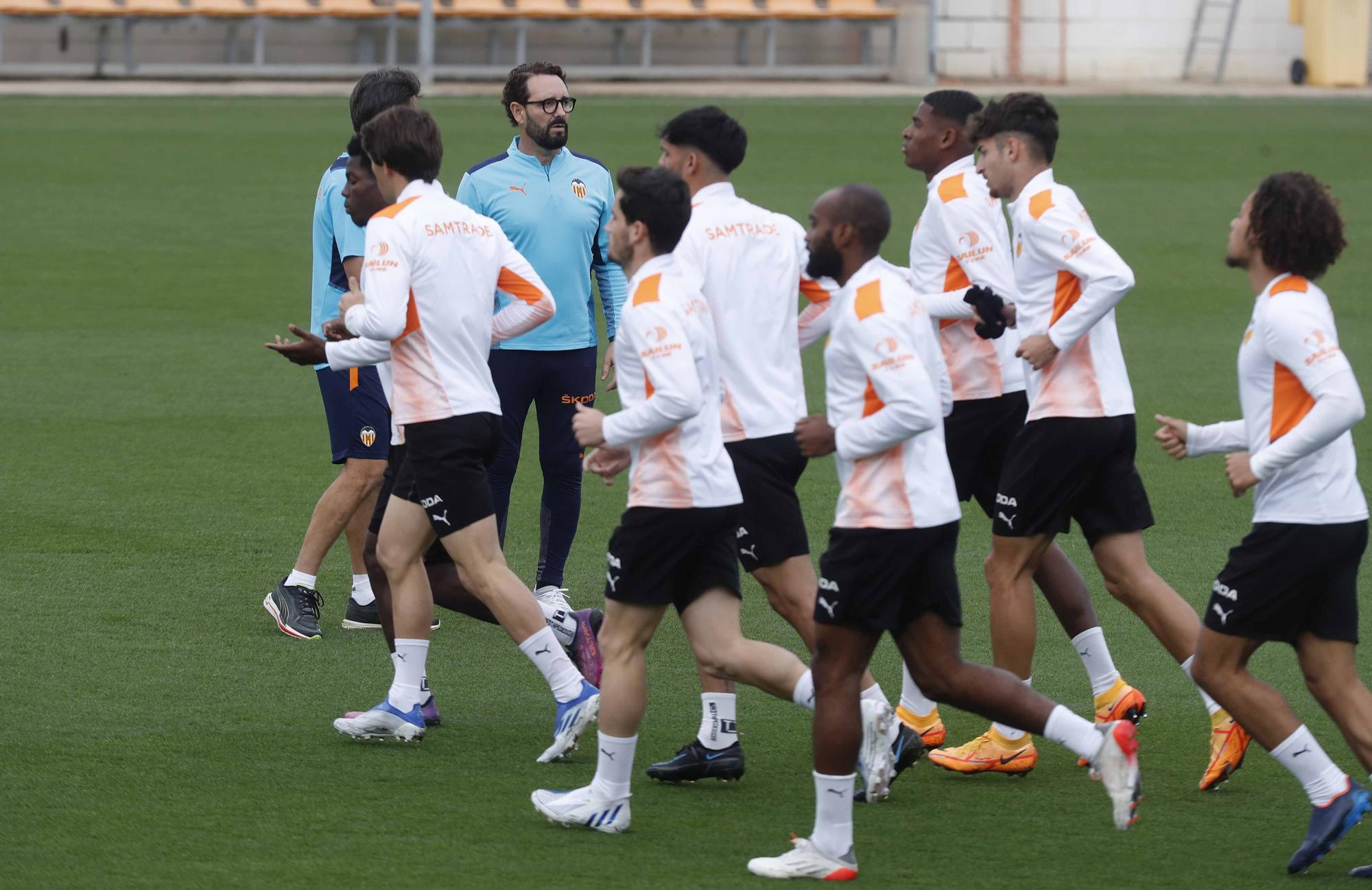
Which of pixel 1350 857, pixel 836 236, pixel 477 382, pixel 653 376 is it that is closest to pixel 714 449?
pixel 653 376

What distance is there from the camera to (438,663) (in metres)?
6.14

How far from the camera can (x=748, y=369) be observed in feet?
16.3

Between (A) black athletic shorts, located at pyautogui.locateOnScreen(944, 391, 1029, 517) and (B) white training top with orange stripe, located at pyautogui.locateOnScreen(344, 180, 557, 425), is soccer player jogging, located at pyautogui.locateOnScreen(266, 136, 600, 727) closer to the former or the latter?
(B) white training top with orange stripe, located at pyautogui.locateOnScreen(344, 180, 557, 425)

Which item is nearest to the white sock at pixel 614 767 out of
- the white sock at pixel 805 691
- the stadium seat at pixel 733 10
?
the white sock at pixel 805 691

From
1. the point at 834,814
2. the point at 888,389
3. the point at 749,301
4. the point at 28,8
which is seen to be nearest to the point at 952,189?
the point at 749,301

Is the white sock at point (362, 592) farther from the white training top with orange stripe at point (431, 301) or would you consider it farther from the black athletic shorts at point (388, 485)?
the white training top with orange stripe at point (431, 301)

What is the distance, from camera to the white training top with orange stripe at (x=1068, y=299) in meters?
4.89

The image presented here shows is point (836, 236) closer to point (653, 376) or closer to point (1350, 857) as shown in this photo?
point (653, 376)

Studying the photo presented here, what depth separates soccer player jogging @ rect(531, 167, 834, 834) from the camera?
4.39 metres

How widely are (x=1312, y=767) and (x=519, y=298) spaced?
8.56 ft

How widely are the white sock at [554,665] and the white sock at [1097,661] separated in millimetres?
1541

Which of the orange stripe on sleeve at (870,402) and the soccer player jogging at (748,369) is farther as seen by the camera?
the soccer player jogging at (748,369)

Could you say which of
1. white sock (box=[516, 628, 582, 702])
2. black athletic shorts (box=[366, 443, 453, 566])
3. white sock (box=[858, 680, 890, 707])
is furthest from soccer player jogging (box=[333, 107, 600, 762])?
white sock (box=[858, 680, 890, 707])

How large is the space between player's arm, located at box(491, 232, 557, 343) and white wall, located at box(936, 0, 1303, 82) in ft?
82.5
